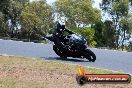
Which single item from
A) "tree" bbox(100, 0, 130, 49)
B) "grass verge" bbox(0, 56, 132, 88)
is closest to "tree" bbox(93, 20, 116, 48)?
"tree" bbox(100, 0, 130, 49)

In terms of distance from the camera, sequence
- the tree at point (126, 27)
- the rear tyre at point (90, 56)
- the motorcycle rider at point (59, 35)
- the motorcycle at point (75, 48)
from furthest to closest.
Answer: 1. the tree at point (126, 27)
2. the motorcycle rider at point (59, 35)
3. the motorcycle at point (75, 48)
4. the rear tyre at point (90, 56)

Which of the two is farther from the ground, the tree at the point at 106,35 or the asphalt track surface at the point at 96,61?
the tree at the point at 106,35

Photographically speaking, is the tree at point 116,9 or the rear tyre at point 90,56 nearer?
the rear tyre at point 90,56

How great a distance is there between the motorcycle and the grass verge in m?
3.09

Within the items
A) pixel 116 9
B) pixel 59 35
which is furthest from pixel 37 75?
pixel 116 9

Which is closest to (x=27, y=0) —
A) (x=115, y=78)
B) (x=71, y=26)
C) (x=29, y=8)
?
(x=29, y=8)

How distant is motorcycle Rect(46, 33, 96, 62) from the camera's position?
16.4 m

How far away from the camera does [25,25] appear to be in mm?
65500

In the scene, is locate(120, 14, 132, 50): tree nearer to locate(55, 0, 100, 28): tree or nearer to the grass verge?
locate(55, 0, 100, 28): tree

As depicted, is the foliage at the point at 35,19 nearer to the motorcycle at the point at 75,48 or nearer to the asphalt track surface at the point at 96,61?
the asphalt track surface at the point at 96,61

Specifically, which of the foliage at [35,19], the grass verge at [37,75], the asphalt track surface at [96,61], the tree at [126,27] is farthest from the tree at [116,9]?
the grass verge at [37,75]

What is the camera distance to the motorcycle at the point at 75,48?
16391 mm

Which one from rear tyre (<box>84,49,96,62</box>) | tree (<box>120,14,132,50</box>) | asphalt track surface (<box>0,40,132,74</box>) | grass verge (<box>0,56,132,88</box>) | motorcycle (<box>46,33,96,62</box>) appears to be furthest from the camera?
tree (<box>120,14,132,50</box>)

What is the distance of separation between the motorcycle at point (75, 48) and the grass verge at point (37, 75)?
122 inches
